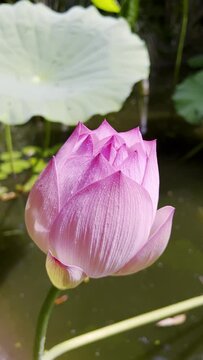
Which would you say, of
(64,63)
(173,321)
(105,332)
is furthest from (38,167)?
(105,332)

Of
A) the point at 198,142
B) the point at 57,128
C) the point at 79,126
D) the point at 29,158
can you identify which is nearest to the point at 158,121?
the point at 198,142

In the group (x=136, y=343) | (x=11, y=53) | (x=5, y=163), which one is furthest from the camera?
(x=5, y=163)

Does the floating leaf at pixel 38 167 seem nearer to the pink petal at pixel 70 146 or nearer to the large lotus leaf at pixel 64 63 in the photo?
the large lotus leaf at pixel 64 63

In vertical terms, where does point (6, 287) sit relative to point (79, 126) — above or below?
below

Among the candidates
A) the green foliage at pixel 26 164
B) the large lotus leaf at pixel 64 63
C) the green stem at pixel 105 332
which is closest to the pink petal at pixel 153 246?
the green stem at pixel 105 332

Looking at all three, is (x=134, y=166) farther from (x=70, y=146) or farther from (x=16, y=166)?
(x=16, y=166)

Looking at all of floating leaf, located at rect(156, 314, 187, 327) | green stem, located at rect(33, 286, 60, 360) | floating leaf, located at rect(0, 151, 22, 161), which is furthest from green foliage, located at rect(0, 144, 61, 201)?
green stem, located at rect(33, 286, 60, 360)

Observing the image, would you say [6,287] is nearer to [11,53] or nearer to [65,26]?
[11,53]
